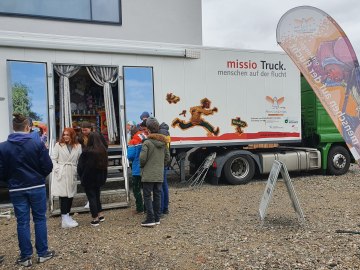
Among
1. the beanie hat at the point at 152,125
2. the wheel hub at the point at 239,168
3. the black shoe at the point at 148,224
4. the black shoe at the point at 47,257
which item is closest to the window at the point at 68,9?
the wheel hub at the point at 239,168

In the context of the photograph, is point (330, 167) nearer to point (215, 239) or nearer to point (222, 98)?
point (222, 98)

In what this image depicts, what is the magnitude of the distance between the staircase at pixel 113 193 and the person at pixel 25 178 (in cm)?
211

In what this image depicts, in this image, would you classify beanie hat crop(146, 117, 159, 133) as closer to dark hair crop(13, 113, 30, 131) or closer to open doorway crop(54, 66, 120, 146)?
dark hair crop(13, 113, 30, 131)

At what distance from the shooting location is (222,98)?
8.68 m

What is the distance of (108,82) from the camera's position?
25.6ft

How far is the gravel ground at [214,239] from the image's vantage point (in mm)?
3975

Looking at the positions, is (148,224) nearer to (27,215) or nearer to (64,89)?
(27,215)

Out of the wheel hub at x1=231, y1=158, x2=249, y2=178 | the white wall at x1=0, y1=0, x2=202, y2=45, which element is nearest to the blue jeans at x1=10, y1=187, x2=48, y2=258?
the wheel hub at x1=231, y1=158, x2=249, y2=178

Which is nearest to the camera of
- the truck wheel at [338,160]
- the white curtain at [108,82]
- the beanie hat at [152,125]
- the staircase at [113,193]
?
the beanie hat at [152,125]

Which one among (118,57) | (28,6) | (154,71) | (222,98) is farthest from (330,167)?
(28,6)

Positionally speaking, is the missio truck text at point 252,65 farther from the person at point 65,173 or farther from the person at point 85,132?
the person at point 65,173

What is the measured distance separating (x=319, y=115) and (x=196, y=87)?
3.62 metres

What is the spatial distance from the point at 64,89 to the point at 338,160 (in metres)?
7.33

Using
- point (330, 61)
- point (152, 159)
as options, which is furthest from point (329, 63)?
point (152, 159)
